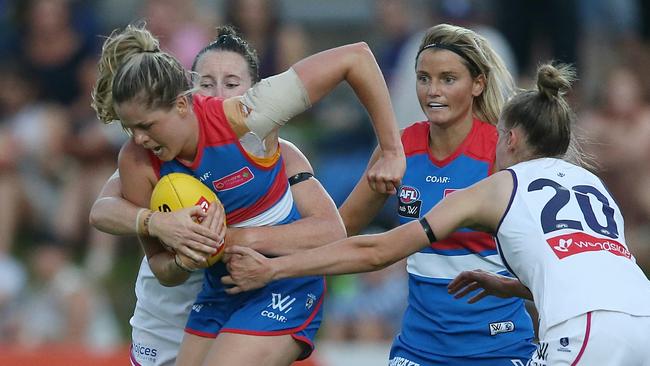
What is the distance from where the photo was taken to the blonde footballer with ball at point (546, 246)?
4.34 meters

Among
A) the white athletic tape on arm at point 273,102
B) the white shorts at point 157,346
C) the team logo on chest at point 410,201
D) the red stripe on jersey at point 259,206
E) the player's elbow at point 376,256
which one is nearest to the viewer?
the player's elbow at point 376,256

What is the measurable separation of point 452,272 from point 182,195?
132 cm

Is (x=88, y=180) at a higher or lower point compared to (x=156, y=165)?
lower

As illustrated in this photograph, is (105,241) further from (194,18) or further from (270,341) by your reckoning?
(270,341)

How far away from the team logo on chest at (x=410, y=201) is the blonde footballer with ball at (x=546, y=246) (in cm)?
56

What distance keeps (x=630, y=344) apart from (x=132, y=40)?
8.06 ft

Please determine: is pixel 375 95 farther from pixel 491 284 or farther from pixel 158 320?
pixel 158 320

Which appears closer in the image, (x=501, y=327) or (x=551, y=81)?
(x=551, y=81)

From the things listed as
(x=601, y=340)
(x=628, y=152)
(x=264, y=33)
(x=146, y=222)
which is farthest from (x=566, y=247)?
(x=264, y=33)

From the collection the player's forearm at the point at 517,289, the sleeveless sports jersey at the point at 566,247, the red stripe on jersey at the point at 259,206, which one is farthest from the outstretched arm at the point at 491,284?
the red stripe on jersey at the point at 259,206

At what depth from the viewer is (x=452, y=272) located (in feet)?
17.3

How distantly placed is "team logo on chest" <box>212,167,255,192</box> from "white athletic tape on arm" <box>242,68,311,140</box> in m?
0.17

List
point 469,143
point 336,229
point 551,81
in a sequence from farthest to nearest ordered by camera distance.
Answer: point 469,143, point 336,229, point 551,81

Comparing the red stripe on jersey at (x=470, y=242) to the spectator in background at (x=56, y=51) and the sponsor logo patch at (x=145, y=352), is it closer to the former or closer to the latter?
the sponsor logo patch at (x=145, y=352)
